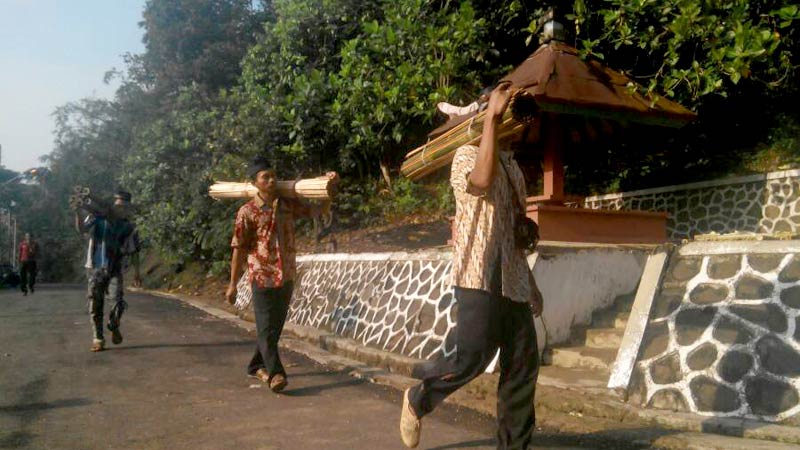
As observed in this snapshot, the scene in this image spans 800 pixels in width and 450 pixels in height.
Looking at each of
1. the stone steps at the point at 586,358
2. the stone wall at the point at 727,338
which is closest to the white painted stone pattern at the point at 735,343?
the stone wall at the point at 727,338

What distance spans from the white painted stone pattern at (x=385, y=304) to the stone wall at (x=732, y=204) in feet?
19.5

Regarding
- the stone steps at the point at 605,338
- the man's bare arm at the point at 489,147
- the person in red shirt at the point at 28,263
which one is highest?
the man's bare arm at the point at 489,147

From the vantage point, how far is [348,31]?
14.6 metres

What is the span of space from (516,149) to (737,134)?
5.32 metres

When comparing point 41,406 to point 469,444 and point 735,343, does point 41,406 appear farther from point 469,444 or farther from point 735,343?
point 735,343

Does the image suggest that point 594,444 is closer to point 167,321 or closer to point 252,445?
point 252,445

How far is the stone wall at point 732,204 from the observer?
10.9 m

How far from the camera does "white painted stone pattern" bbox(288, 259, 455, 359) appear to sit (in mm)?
7422

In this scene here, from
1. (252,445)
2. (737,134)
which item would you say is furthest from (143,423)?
(737,134)

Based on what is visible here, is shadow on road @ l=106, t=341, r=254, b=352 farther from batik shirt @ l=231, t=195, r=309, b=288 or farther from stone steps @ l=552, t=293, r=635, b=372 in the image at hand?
stone steps @ l=552, t=293, r=635, b=372

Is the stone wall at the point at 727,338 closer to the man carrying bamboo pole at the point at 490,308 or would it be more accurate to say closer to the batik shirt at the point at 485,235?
the man carrying bamboo pole at the point at 490,308

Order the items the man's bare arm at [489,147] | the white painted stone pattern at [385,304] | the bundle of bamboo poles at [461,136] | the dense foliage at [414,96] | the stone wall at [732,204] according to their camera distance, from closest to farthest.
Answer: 1. the man's bare arm at [489,147]
2. the bundle of bamboo poles at [461,136]
3. the white painted stone pattern at [385,304]
4. the dense foliage at [414,96]
5. the stone wall at [732,204]

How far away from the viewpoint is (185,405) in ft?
18.0

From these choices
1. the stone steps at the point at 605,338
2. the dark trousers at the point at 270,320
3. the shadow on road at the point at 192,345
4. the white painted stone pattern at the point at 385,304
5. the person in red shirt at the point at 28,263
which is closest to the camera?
the dark trousers at the point at 270,320
